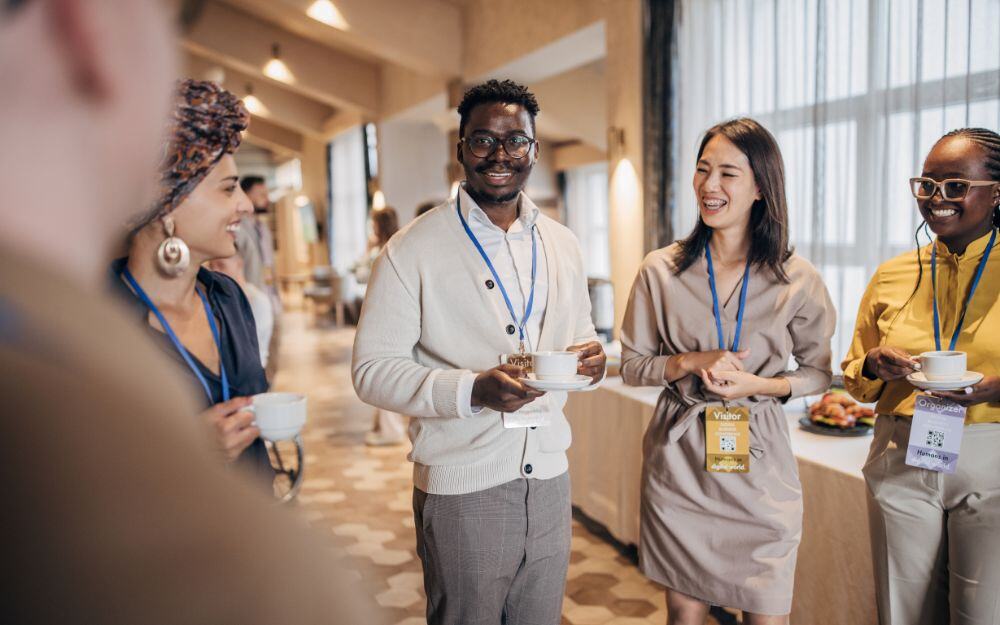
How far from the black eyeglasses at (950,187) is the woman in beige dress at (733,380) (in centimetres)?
33

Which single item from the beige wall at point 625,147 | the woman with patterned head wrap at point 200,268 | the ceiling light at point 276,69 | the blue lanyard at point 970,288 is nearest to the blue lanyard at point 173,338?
the woman with patterned head wrap at point 200,268

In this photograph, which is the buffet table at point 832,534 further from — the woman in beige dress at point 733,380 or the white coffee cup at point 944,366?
the white coffee cup at point 944,366

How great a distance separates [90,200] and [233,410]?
3.61ft

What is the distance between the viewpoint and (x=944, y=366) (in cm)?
165

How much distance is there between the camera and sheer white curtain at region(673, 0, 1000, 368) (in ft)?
10.1

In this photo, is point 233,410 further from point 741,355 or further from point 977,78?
point 977,78

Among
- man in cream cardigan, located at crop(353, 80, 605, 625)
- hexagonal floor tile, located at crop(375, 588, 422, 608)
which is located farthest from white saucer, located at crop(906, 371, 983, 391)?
hexagonal floor tile, located at crop(375, 588, 422, 608)

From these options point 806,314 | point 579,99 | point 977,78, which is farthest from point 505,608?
point 579,99

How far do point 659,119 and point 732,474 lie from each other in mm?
3920

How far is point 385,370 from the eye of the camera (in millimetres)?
1641

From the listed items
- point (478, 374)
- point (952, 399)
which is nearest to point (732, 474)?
point (952, 399)

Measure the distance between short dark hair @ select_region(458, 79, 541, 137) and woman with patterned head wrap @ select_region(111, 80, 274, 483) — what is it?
568 millimetres

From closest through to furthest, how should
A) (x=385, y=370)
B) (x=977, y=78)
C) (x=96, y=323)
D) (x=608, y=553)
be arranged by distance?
(x=96, y=323) < (x=385, y=370) < (x=977, y=78) < (x=608, y=553)

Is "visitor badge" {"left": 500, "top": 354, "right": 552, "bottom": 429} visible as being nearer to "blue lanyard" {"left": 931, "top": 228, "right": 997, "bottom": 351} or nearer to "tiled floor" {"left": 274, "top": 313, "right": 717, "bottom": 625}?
"tiled floor" {"left": 274, "top": 313, "right": 717, "bottom": 625}
